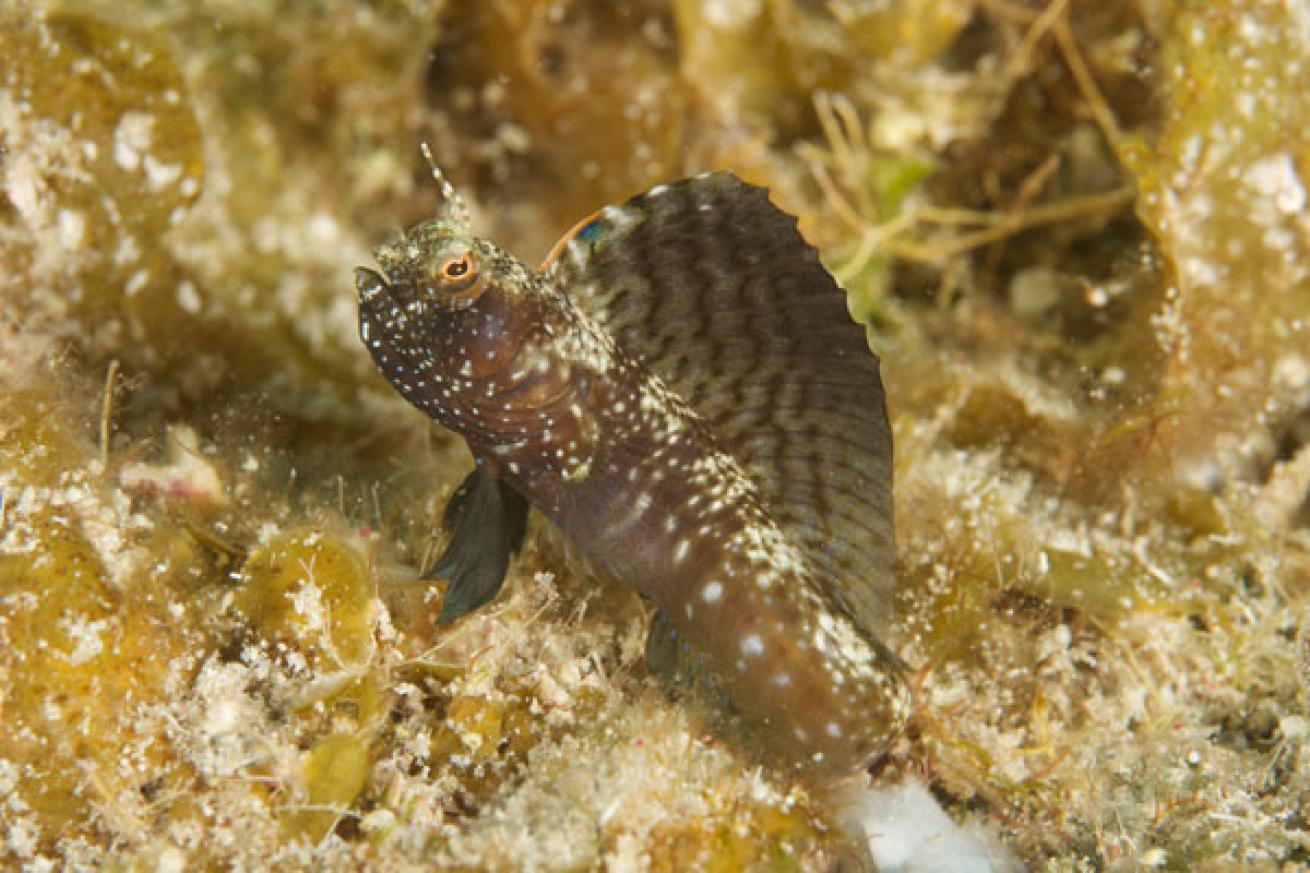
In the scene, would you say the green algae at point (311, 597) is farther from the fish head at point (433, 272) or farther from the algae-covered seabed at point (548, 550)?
the fish head at point (433, 272)

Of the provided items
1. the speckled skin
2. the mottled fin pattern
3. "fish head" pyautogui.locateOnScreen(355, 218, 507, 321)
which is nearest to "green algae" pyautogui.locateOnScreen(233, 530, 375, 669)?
the mottled fin pattern

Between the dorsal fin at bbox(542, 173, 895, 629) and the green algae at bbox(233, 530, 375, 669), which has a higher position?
the dorsal fin at bbox(542, 173, 895, 629)

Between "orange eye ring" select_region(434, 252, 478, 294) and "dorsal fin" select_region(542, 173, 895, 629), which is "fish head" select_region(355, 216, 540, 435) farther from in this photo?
"dorsal fin" select_region(542, 173, 895, 629)

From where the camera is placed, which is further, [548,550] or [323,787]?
[548,550]

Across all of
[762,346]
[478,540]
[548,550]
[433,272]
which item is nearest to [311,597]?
[478,540]

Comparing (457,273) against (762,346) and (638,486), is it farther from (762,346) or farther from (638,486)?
(762,346)

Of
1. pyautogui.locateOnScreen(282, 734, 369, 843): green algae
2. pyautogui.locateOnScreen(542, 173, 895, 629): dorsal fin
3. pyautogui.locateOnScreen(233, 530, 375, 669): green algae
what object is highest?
pyautogui.locateOnScreen(542, 173, 895, 629): dorsal fin

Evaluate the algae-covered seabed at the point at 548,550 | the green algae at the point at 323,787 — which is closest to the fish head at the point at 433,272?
the algae-covered seabed at the point at 548,550
